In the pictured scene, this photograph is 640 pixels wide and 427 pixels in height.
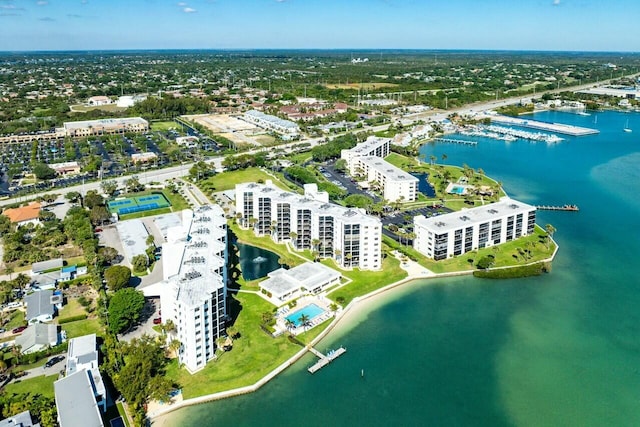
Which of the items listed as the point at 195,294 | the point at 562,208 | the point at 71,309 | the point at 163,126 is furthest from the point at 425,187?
the point at 163,126

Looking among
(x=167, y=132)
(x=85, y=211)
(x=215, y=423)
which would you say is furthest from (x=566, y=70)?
(x=215, y=423)

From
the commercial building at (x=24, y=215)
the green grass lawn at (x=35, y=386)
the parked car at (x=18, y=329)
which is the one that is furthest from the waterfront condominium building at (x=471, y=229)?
the commercial building at (x=24, y=215)

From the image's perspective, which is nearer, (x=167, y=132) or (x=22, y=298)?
(x=22, y=298)

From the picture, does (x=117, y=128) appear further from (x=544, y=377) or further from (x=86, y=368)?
(x=544, y=377)

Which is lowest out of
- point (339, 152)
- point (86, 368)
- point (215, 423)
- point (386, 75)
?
point (215, 423)

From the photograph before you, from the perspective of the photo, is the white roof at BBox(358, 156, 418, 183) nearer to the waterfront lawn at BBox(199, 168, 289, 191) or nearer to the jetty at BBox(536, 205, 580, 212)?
the waterfront lawn at BBox(199, 168, 289, 191)

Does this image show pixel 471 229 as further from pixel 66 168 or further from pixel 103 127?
pixel 103 127

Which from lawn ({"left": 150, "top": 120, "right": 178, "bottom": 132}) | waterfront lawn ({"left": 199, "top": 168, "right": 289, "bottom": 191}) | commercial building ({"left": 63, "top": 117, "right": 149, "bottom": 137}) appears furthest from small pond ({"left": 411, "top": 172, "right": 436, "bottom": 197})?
commercial building ({"left": 63, "top": 117, "right": 149, "bottom": 137})
